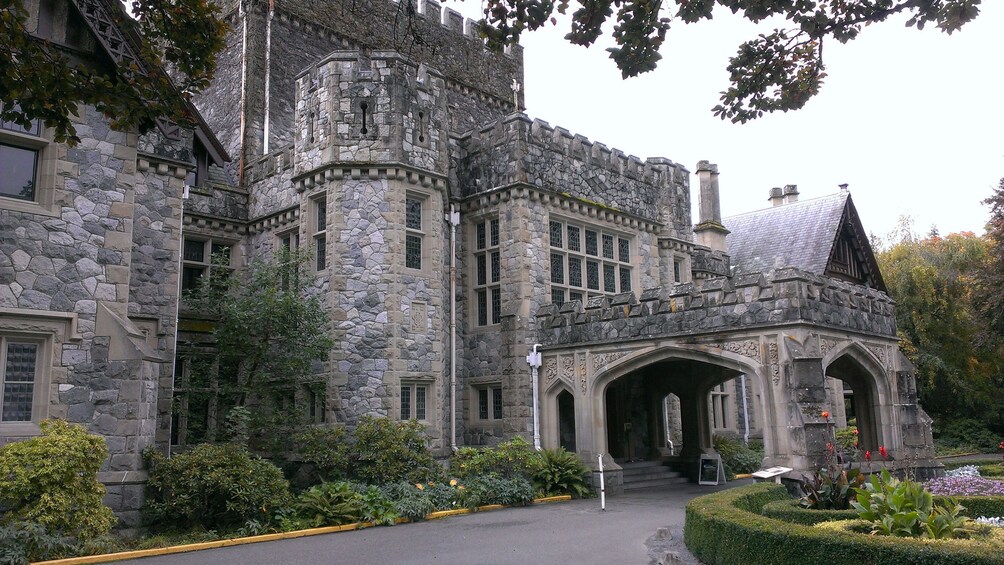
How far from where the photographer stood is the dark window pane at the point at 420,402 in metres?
16.7

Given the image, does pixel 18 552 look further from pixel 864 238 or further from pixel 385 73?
pixel 864 238

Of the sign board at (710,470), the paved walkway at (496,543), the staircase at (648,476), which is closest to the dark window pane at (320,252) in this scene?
the paved walkway at (496,543)

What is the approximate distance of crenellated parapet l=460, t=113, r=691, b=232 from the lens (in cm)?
1891

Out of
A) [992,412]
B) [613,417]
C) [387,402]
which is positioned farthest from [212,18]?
[992,412]

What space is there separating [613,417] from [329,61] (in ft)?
37.3

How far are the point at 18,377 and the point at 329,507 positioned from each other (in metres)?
4.89

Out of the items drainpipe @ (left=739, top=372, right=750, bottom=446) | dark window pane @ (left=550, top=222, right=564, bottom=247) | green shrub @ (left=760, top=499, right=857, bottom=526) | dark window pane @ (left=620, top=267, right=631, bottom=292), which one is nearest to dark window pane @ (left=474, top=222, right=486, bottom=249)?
dark window pane @ (left=550, top=222, right=564, bottom=247)

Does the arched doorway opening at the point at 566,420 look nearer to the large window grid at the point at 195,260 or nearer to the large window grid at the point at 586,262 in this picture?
the large window grid at the point at 586,262

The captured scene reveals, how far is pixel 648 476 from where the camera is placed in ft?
64.4

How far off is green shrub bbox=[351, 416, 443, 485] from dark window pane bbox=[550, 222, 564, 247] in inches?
257

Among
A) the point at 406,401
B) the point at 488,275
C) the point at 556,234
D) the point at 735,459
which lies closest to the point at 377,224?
the point at 488,275

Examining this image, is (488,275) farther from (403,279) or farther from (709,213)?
(709,213)

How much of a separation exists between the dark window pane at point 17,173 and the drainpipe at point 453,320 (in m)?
9.12

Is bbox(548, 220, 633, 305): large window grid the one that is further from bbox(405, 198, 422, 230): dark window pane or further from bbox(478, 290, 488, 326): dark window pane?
bbox(405, 198, 422, 230): dark window pane
